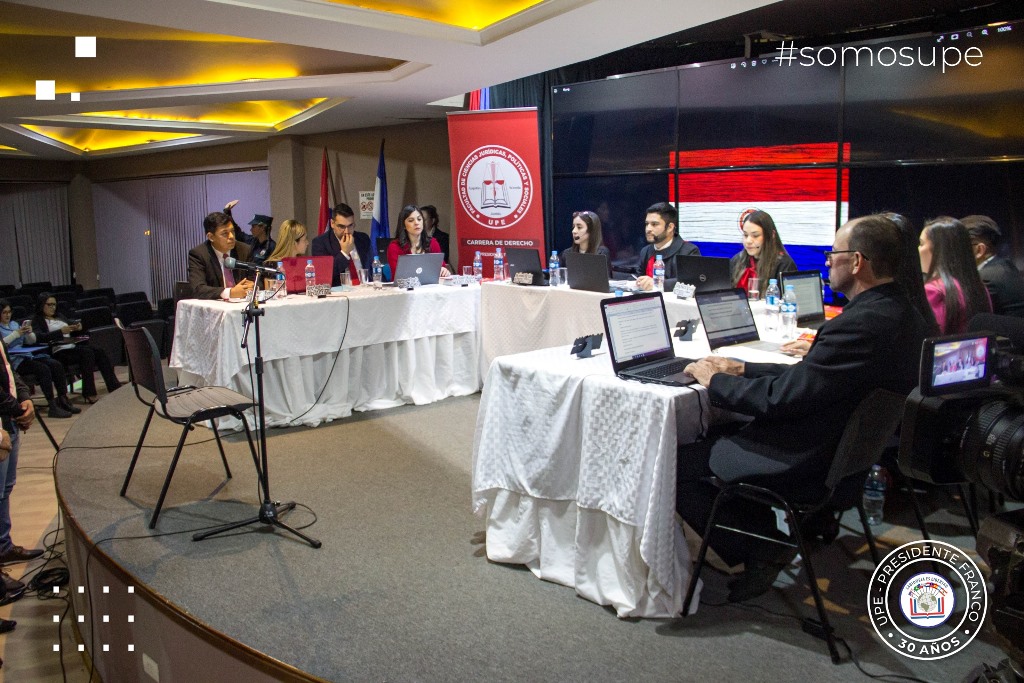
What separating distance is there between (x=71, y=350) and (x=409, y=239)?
2925mm

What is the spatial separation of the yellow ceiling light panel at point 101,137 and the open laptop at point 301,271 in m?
6.12

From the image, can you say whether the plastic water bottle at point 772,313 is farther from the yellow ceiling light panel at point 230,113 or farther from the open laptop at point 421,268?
the yellow ceiling light panel at point 230,113

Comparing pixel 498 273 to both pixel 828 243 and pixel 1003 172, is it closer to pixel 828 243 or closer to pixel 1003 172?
pixel 828 243

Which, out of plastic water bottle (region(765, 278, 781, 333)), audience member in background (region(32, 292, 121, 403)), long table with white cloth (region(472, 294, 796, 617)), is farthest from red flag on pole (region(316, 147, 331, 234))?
long table with white cloth (region(472, 294, 796, 617))

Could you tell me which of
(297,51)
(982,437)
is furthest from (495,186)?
(982,437)

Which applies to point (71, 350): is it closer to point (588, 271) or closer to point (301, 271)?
point (301, 271)

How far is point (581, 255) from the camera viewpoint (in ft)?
15.4

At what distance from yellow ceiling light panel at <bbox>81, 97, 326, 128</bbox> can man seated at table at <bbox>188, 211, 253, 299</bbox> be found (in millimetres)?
3727

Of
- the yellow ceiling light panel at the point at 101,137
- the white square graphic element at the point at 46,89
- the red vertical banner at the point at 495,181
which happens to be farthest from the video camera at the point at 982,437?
the yellow ceiling light panel at the point at 101,137

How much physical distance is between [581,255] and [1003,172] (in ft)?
8.20

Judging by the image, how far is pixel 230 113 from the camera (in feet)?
29.0

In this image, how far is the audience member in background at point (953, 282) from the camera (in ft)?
9.97

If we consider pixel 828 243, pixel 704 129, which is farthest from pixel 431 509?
pixel 704 129

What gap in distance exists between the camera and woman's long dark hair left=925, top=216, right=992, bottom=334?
3.04 m
